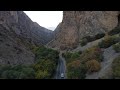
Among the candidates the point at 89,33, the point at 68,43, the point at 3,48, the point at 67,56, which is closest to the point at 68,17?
the point at 68,43

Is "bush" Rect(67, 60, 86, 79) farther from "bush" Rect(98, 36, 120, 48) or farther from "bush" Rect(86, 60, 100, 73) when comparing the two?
"bush" Rect(98, 36, 120, 48)

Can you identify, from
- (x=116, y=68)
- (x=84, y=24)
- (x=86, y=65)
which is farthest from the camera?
(x=84, y=24)

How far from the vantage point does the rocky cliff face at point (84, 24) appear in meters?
44.2

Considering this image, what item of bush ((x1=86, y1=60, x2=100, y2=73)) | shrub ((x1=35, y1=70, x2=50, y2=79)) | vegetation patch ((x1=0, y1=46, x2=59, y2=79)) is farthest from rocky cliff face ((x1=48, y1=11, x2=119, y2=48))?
bush ((x1=86, y1=60, x2=100, y2=73))

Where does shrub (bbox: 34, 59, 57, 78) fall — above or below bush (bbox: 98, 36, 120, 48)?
below

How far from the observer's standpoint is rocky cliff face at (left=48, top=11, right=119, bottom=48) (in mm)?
44219

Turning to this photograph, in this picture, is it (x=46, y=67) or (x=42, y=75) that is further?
(x=46, y=67)

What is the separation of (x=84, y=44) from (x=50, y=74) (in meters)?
11.0

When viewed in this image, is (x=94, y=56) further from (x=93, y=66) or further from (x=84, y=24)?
(x=84, y=24)

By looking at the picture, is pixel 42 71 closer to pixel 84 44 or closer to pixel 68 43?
pixel 84 44

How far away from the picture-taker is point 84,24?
163ft

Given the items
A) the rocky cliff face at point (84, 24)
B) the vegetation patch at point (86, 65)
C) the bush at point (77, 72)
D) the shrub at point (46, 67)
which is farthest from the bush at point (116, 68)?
the rocky cliff face at point (84, 24)

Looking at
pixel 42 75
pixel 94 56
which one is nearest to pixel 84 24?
pixel 94 56
